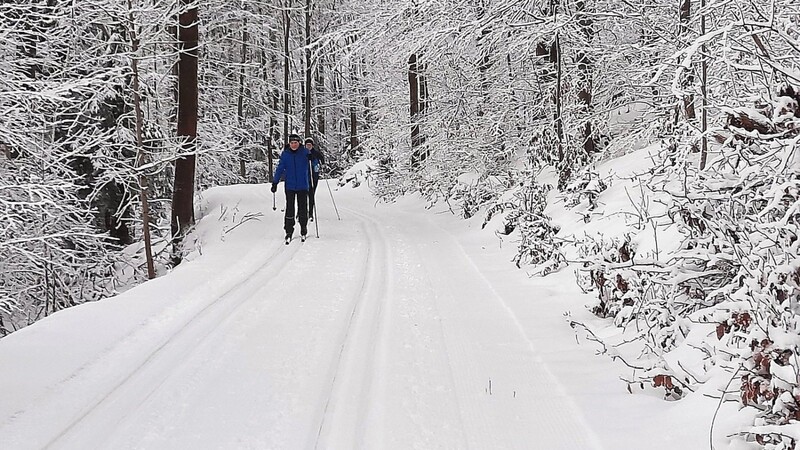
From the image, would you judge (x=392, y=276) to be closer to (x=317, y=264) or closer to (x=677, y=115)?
(x=317, y=264)

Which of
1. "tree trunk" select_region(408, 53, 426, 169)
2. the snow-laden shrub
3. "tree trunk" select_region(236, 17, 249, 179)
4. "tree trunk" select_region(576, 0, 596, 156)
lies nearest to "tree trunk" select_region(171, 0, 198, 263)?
the snow-laden shrub

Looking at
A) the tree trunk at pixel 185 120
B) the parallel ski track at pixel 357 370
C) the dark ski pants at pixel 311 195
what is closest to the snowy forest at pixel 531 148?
the tree trunk at pixel 185 120

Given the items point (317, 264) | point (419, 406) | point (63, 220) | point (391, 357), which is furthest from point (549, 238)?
point (63, 220)

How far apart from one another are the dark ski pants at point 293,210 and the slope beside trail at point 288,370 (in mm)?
3284

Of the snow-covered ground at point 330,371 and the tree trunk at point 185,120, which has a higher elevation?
the tree trunk at point 185,120

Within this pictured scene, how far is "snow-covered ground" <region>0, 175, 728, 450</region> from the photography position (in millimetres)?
3930

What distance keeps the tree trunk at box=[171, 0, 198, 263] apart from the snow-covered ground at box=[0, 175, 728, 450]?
477cm

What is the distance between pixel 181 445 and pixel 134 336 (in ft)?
7.87

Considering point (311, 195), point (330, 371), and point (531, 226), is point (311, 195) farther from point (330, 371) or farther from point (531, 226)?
point (330, 371)

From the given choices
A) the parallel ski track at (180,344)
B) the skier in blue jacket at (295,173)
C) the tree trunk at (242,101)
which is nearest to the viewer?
the parallel ski track at (180,344)

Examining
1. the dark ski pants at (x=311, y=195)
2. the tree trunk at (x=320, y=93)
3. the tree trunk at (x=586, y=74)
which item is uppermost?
the tree trunk at (x=320, y=93)

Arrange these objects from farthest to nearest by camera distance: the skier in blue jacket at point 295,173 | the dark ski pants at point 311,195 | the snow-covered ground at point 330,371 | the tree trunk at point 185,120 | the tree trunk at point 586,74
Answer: the dark ski pants at point 311,195 < the tree trunk at point 185,120 < the skier in blue jacket at point 295,173 < the tree trunk at point 586,74 < the snow-covered ground at point 330,371

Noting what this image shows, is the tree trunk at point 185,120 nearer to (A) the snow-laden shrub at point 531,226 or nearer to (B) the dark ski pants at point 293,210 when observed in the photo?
(B) the dark ski pants at point 293,210

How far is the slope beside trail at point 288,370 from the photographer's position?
13.1 ft
